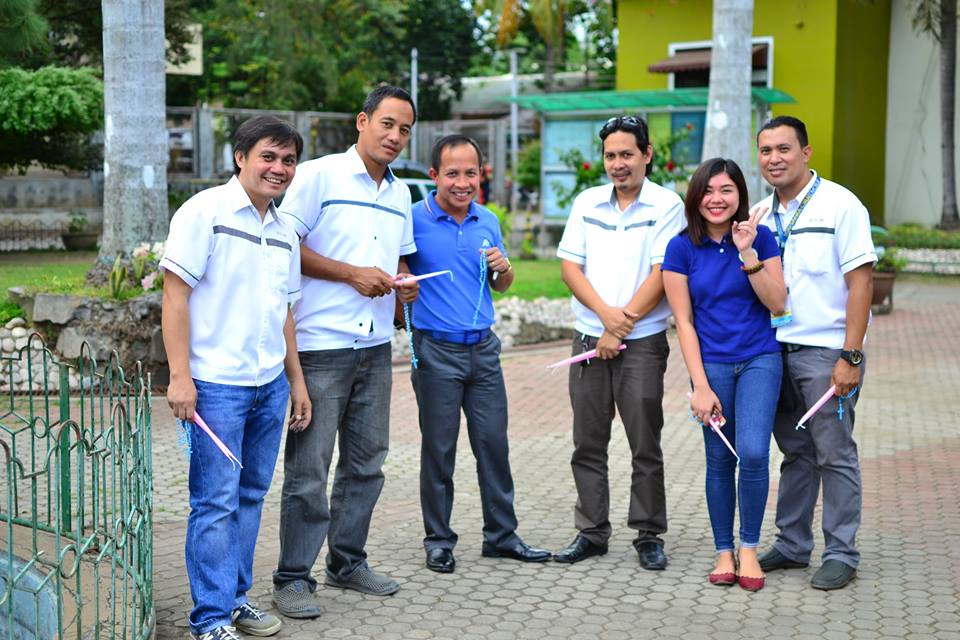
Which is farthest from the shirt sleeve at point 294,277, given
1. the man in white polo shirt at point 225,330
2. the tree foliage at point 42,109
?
the tree foliage at point 42,109

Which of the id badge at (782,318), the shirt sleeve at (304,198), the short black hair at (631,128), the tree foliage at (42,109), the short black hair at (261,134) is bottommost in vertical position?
the id badge at (782,318)

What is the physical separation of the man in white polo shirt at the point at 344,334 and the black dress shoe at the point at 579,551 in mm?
855

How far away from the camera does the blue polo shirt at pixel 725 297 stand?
17.1ft

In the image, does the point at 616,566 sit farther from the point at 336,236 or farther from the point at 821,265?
the point at 336,236

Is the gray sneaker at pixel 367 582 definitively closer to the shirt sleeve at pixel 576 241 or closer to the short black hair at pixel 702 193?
the shirt sleeve at pixel 576 241

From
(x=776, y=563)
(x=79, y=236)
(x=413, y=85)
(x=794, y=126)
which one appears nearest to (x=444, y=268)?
(x=794, y=126)

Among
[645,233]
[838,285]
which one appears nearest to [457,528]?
[645,233]

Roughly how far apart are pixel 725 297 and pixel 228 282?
2099 mm

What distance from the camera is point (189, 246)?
4.29 m

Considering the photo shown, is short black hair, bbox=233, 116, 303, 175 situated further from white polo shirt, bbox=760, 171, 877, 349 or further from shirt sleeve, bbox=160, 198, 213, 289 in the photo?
white polo shirt, bbox=760, 171, 877, 349

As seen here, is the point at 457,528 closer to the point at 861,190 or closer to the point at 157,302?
the point at 157,302

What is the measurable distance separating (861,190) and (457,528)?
2198cm

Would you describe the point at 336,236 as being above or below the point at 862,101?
below

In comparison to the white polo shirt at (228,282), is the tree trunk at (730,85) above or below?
above
